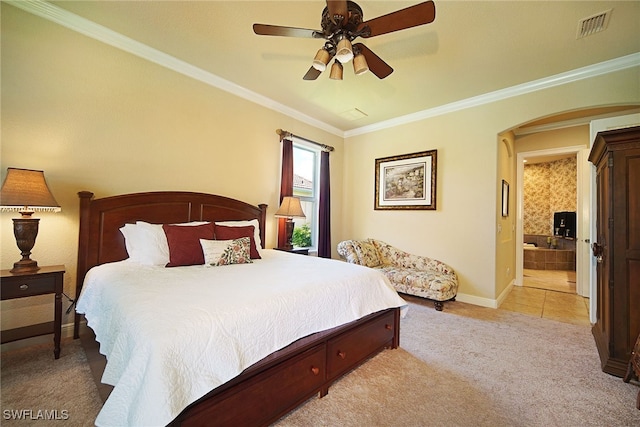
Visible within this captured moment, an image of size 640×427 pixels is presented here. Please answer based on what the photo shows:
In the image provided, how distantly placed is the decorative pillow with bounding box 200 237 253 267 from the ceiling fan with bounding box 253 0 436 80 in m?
1.73

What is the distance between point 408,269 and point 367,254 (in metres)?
0.67

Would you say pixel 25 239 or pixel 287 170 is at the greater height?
pixel 287 170

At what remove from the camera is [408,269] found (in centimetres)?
404

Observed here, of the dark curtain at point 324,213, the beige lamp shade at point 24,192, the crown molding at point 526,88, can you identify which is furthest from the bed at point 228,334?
the crown molding at point 526,88

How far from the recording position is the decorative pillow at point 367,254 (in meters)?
4.01

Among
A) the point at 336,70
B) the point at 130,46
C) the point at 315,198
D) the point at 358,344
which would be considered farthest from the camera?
the point at 315,198

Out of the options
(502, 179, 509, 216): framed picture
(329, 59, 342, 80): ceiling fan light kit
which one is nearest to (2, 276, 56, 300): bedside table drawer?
(329, 59, 342, 80): ceiling fan light kit

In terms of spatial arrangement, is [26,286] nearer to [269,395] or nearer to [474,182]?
[269,395]

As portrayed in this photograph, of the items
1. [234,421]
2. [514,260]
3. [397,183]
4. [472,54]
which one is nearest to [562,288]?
[514,260]

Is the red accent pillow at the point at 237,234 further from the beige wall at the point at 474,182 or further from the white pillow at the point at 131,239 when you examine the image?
the beige wall at the point at 474,182

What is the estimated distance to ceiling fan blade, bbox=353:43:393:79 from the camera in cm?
206

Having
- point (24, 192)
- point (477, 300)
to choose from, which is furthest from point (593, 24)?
→ point (24, 192)

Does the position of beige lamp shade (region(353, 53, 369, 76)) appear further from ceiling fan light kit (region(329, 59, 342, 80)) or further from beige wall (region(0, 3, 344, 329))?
beige wall (region(0, 3, 344, 329))

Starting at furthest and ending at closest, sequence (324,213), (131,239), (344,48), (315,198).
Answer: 1. (315,198)
2. (324,213)
3. (131,239)
4. (344,48)
